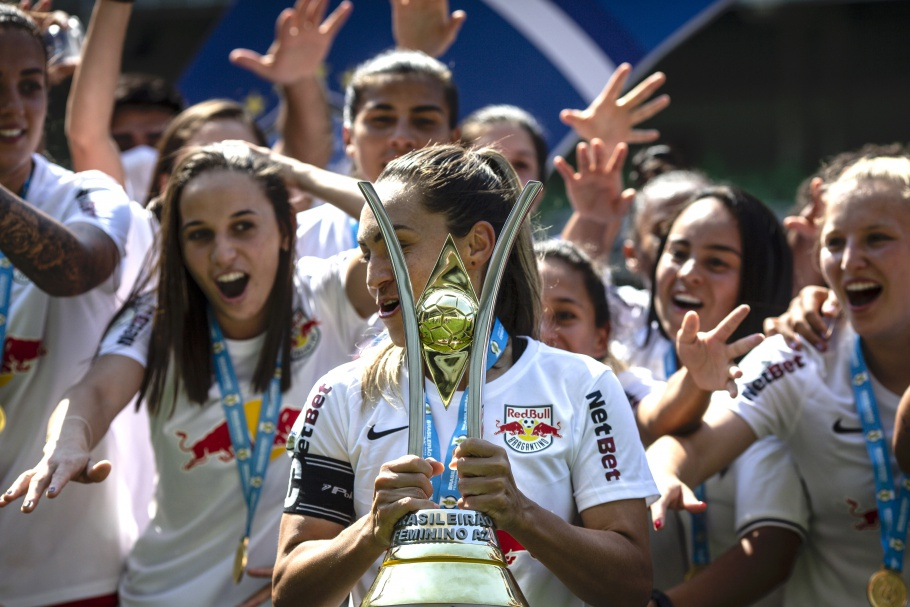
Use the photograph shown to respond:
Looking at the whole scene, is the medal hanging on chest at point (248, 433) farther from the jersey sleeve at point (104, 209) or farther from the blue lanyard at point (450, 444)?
the blue lanyard at point (450, 444)

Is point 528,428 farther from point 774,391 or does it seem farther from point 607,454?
point 774,391

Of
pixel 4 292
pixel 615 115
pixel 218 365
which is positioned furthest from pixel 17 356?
pixel 615 115

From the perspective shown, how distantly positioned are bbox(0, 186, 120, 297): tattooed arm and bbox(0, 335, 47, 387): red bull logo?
0.27 meters

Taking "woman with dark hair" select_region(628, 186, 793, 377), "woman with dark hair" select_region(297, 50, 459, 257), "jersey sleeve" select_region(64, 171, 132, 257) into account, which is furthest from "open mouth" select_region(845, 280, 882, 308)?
"jersey sleeve" select_region(64, 171, 132, 257)

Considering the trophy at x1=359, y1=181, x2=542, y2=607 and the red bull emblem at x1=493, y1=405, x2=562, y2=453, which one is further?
the red bull emblem at x1=493, y1=405, x2=562, y2=453

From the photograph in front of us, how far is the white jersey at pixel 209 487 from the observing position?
3.25 metres

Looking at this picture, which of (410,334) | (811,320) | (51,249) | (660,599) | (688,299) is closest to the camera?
(410,334)

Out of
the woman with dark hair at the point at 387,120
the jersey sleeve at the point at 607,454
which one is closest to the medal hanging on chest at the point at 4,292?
the woman with dark hair at the point at 387,120

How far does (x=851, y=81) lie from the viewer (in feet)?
38.5

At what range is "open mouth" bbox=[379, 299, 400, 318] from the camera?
2.29 metres

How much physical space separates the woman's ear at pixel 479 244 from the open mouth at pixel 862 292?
1283 mm

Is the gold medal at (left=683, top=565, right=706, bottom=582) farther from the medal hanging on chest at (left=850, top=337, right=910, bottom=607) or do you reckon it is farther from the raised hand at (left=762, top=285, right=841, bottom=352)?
the raised hand at (left=762, top=285, right=841, bottom=352)

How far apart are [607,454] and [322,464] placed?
0.57m

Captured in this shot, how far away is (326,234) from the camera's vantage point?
4031 millimetres
